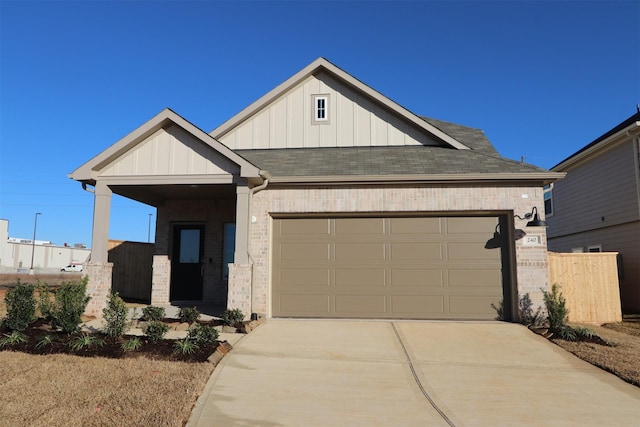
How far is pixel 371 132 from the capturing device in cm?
1271

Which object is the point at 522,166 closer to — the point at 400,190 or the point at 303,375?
the point at 400,190

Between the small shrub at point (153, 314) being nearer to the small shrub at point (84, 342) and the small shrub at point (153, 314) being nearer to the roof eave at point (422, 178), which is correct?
the small shrub at point (84, 342)

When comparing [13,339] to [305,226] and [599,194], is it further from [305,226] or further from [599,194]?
[599,194]

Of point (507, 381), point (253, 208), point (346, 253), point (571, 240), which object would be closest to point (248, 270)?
point (253, 208)

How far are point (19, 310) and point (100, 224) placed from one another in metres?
2.95

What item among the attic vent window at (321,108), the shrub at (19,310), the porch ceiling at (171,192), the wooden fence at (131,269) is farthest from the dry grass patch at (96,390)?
Answer: the attic vent window at (321,108)

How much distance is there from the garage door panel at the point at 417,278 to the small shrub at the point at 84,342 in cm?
607

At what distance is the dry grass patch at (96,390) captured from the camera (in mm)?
4281

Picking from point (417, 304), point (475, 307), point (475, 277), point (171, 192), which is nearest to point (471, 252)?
point (475, 277)

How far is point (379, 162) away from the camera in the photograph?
36.3ft

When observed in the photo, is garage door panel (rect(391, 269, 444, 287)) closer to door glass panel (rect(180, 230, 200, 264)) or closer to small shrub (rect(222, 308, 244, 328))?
small shrub (rect(222, 308, 244, 328))

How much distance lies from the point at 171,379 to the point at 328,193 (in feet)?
19.1

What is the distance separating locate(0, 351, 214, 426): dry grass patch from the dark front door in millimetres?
6322

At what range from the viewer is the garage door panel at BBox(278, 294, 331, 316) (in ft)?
33.1
